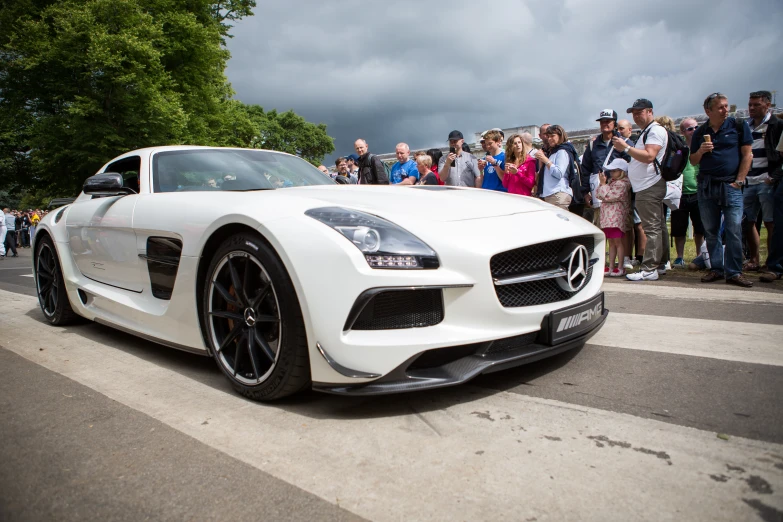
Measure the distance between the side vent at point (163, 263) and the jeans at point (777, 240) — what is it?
577 centimetres

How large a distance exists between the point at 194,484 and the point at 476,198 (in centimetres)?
203

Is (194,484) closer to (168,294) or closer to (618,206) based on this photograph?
(168,294)

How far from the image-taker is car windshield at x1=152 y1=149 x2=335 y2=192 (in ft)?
11.2

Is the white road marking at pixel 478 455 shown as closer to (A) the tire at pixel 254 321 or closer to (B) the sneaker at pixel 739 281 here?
(A) the tire at pixel 254 321

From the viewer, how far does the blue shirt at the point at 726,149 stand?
17.6 ft

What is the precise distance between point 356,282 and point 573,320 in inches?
42.4

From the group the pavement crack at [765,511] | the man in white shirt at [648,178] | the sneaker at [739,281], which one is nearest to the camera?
the pavement crack at [765,511]

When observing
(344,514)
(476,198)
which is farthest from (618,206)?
(344,514)

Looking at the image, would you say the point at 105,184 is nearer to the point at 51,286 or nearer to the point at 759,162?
the point at 51,286

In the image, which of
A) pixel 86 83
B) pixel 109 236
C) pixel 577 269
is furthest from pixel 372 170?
pixel 86 83

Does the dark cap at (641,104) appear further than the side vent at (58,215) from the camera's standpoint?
Yes

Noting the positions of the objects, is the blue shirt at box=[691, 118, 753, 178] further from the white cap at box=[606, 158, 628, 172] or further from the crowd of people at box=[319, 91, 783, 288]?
the white cap at box=[606, 158, 628, 172]

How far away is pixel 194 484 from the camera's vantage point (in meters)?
1.78

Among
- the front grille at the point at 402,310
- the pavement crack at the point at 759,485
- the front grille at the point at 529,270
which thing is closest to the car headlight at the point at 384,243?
the front grille at the point at 402,310
